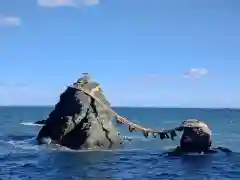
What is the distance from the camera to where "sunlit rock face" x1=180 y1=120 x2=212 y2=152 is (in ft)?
155

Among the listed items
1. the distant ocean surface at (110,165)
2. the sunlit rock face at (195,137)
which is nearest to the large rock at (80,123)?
the distant ocean surface at (110,165)

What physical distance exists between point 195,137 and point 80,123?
12111 millimetres

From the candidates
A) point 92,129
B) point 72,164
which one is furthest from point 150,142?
point 72,164

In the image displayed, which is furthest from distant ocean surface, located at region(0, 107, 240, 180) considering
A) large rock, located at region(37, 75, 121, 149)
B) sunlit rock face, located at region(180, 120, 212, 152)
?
large rock, located at region(37, 75, 121, 149)

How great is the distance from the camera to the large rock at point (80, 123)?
166ft

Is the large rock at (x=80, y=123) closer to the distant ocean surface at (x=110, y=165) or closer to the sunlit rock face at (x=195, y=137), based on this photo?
the distant ocean surface at (x=110, y=165)

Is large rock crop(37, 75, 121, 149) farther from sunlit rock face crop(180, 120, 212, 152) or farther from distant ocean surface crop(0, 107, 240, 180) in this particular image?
sunlit rock face crop(180, 120, 212, 152)

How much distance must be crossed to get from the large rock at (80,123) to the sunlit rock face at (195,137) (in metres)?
8.52

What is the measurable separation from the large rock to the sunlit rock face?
8.52 metres

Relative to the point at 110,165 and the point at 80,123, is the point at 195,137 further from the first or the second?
the point at 80,123

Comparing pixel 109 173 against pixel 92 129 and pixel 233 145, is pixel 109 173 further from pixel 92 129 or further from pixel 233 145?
pixel 233 145

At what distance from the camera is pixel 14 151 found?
161 ft

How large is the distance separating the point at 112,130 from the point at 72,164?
13.0 m

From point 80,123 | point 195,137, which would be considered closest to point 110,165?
point 195,137
